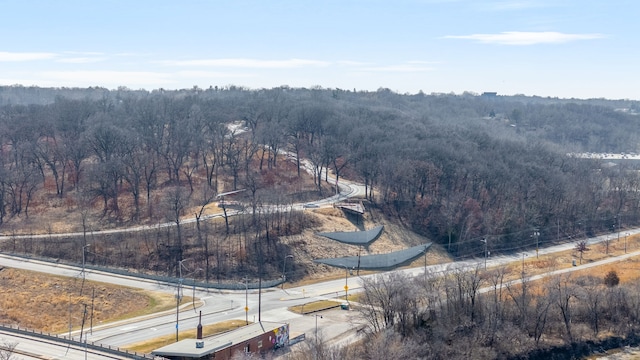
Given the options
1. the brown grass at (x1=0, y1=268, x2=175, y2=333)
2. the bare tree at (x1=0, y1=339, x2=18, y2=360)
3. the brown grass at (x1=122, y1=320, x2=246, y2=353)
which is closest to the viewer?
the bare tree at (x1=0, y1=339, x2=18, y2=360)

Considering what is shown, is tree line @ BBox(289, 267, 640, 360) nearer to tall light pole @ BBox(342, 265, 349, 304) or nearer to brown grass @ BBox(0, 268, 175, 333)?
tall light pole @ BBox(342, 265, 349, 304)

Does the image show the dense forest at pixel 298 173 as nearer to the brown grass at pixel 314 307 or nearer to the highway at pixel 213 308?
the highway at pixel 213 308

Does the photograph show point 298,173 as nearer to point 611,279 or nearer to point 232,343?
point 611,279

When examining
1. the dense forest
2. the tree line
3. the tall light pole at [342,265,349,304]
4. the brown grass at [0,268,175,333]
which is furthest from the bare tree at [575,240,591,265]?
the brown grass at [0,268,175,333]

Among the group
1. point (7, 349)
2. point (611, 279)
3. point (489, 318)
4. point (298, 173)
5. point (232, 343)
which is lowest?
point (489, 318)

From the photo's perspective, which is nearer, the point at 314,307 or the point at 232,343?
the point at 232,343

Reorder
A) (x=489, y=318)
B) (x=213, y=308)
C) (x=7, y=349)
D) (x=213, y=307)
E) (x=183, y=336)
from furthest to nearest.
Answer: (x=213, y=307) < (x=213, y=308) < (x=489, y=318) < (x=183, y=336) < (x=7, y=349)

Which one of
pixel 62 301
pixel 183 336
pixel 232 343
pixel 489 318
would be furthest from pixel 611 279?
pixel 62 301

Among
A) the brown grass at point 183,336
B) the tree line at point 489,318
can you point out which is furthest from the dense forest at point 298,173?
the tree line at point 489,318

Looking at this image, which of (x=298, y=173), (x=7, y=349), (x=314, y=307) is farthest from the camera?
(x=298, y=173)

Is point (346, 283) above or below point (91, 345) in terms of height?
below
